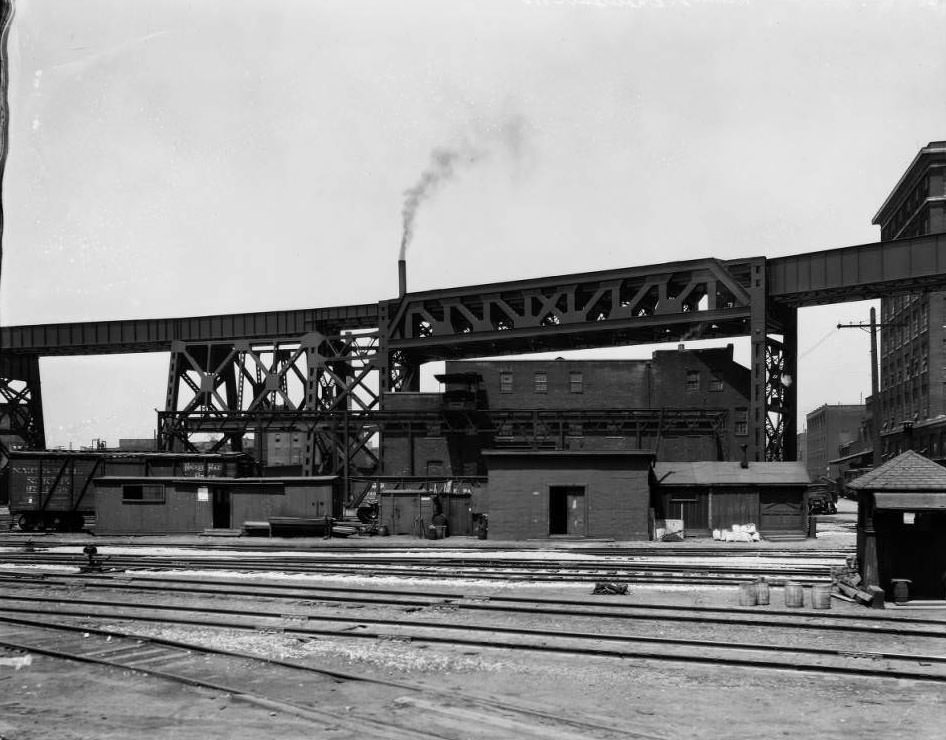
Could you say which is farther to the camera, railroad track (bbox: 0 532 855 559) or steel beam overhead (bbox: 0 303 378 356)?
steel beam overhead (bbox: 0 303 378 356)

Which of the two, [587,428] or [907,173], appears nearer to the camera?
[587,428]

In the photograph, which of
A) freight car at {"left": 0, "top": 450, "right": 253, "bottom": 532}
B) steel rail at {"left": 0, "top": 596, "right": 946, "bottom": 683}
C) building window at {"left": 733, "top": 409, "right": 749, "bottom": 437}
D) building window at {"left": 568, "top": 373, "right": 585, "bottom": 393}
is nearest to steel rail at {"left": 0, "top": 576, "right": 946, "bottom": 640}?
steel rail at {"left": 0, "top": 596, "right": 946, "bottom": 683}

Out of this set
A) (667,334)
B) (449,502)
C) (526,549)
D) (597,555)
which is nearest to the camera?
(597,555)

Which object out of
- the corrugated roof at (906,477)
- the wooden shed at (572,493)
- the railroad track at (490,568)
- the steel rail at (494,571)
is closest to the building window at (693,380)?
the wooden shed at (572,493)

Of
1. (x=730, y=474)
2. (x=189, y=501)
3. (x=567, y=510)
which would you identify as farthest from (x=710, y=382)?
(x=189, y=501)

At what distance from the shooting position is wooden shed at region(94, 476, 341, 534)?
38.7 meters

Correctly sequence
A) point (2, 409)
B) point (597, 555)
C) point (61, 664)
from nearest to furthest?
point (61, 664), point (597, 555), point (2, 409)

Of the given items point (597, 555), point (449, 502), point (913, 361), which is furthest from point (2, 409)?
point (913, 361)

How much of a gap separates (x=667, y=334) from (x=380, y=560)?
2729 cm

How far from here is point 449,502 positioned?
37.3 m

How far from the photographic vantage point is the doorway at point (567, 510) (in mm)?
34688

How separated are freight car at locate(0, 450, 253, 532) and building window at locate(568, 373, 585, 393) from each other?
21.6 m

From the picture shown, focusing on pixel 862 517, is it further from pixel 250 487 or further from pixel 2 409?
pixel 2 409

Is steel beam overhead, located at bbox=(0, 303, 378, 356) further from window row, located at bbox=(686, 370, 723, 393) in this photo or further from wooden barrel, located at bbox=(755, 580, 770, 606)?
wooden barrel, located at bbox=(755, 580, 770, 606)
